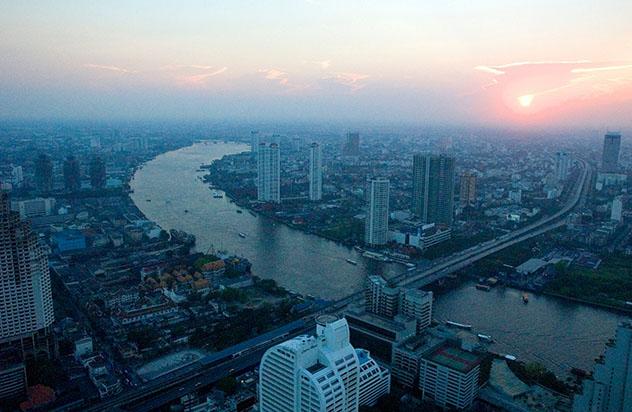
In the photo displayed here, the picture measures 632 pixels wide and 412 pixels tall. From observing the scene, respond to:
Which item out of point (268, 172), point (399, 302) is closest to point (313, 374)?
point (399, 302)

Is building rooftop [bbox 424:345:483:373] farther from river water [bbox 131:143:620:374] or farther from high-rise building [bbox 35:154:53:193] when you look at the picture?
high-rise building [bbox 35:154:53:193]

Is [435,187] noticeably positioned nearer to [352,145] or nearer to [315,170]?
[315,170]

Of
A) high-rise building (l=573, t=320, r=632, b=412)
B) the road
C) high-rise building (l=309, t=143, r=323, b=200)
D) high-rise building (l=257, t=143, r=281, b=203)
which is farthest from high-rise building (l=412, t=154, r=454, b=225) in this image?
high-rise building (l=573, t=320, r=632, b=412)

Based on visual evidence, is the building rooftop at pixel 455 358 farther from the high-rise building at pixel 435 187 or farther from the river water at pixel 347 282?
the high-rise building at pixel 435 187

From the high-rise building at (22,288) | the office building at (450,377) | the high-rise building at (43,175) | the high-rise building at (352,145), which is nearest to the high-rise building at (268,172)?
the high-rise building at (43,175)

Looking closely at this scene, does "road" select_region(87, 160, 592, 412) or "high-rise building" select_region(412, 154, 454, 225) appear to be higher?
"high-rise building" select_region(412, 154, 454, 225)

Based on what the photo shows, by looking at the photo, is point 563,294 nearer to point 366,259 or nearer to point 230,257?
point 366,259
